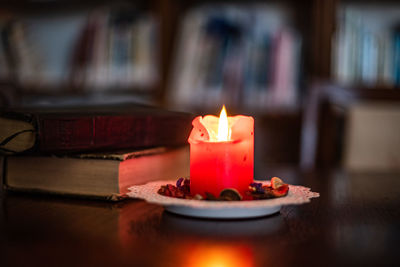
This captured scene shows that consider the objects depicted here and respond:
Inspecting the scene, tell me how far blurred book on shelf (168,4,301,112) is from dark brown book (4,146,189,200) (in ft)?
4.58

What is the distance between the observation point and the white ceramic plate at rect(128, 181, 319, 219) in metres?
0.52

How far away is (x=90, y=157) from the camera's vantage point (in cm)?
70

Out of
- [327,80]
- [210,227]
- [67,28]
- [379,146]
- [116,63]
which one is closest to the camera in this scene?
[210,227]

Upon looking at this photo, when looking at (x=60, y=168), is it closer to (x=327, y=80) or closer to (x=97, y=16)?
(x=327, y=80)

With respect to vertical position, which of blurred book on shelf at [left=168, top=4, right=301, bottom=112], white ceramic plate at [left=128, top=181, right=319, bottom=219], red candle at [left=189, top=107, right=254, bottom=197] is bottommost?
white ceramic plate at [left=128, top=181, right=319, bottom=219]

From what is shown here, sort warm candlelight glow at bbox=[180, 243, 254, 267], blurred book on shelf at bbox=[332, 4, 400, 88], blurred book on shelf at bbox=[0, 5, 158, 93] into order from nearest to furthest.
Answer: warm candlelight glow at bbox=[180, 243, 254, 267]
blurred book on shelf at bbox=[332, 4, 400, 88]
blurred book on shelf at bbox=[0, 5, 158, 93]

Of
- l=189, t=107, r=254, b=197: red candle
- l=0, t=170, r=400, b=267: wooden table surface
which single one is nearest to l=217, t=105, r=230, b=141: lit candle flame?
l=189, t=107, r=254, b=197: red candle

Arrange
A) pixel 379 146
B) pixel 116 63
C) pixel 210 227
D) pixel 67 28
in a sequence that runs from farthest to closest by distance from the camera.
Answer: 1. pixel 67 28
2. pixel 116 63
3. pixel 379 146
4. pixel 210 227

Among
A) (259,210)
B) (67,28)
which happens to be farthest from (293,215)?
(67,28)

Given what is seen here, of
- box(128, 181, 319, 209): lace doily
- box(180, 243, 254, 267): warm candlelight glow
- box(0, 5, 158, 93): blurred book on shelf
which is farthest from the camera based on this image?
box(0, 5, 158, 93): blurred book on shelf

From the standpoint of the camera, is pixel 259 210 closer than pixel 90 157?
Yes

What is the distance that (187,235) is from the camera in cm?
49

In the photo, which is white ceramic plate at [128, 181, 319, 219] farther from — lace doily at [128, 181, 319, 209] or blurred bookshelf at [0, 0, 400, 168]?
blurred bookshelf at [0, 0, 400, 168]

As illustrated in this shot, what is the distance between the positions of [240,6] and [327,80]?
1.92 ft
